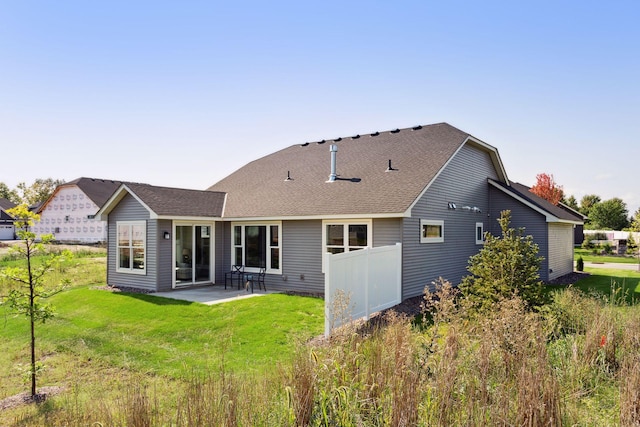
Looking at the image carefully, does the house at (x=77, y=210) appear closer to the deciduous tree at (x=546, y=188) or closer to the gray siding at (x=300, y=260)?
the gray siding at (x=300, y=260)

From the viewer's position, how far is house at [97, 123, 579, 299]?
12.9 metres

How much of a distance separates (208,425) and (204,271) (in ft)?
43.3

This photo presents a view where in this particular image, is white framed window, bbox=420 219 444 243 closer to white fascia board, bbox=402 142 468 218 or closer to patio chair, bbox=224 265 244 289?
white fascia board, bbox=402 142 468 218

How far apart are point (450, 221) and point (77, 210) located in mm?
42867

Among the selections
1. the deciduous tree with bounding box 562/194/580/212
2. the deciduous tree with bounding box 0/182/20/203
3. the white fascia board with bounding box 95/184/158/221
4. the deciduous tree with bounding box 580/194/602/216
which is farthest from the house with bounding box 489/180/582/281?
the deciduous tree with bounding box 0/182/20/203

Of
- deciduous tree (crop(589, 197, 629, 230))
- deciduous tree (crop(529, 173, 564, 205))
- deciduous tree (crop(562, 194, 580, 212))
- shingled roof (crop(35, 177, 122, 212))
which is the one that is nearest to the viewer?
deciduous tree (crop(529, 173, 564, 205))

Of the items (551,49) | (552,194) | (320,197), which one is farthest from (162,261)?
(552,194)

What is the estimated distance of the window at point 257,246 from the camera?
14753mm

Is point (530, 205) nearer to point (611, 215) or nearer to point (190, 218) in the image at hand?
point (190, 218)

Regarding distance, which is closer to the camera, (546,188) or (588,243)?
(588,243)

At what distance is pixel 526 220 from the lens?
16781 mm

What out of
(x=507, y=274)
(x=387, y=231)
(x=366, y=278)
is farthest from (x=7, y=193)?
(x=507, y=274)

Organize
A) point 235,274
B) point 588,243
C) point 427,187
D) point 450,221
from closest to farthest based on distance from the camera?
point 427,187, point 450,221, point 235,274, point 588,243

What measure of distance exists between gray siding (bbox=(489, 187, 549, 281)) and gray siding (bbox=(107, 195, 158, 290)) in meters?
13.9
